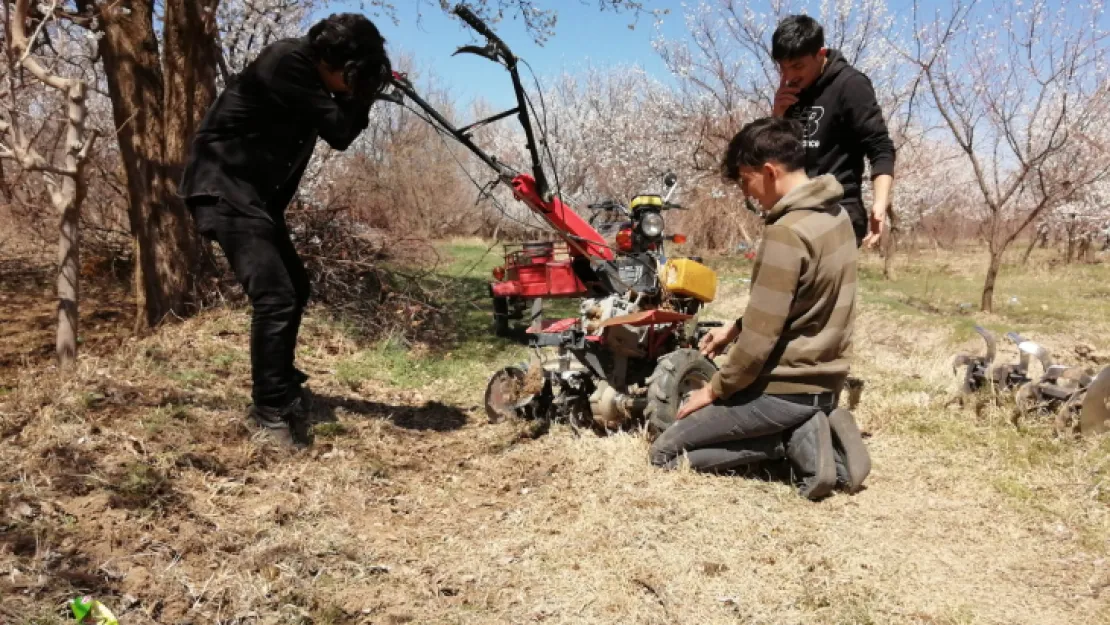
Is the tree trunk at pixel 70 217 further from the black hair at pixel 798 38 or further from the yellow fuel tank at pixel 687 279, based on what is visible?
the black hair at pixel 798 38

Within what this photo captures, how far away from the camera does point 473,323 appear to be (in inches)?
325

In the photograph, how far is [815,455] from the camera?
330 centimetres

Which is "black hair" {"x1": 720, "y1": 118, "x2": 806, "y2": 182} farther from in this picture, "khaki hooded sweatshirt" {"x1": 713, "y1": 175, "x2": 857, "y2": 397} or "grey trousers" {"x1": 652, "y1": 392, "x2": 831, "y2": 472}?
"grey trousers" {"x1": 652, "y1": 392, "x2": 831, "y2": 472}

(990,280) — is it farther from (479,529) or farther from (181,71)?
(181,71)

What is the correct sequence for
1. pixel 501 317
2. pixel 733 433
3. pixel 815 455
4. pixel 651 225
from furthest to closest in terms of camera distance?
pixel 501 317 < pixel 651 225 < pixel 733 433 < pixel 815 455

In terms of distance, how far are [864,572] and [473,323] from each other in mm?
5907

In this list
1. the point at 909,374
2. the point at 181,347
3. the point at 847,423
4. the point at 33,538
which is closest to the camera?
the point at 33,538

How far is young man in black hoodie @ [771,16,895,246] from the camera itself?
369cm

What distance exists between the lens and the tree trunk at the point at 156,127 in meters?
5.46

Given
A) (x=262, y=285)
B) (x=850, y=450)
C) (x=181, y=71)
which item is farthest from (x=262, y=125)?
(x=850, y=450)

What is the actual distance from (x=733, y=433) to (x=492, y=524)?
3.64 ft

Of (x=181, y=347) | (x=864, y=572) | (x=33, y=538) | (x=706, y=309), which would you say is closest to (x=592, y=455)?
(x=864, y=572)

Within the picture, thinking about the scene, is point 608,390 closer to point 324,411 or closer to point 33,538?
point 324,411

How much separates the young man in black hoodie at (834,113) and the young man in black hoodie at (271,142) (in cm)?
194
